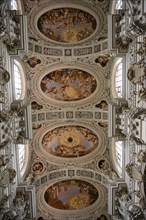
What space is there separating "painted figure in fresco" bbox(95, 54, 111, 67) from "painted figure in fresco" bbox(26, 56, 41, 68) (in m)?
3.74

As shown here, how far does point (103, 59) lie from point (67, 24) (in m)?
3.16

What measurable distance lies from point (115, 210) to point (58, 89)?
28.2ft

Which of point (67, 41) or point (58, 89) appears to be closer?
point (67, 41)

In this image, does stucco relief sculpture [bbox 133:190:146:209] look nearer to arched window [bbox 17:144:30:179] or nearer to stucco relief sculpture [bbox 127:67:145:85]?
stucco relief sculpture [bbox 127:67:145:85]

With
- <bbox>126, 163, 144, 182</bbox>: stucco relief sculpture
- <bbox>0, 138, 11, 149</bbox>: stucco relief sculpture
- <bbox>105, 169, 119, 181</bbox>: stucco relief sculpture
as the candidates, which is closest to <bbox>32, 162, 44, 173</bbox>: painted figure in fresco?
<bbox>105, 169, 119, 181</bbox>: stucco relief sculpture

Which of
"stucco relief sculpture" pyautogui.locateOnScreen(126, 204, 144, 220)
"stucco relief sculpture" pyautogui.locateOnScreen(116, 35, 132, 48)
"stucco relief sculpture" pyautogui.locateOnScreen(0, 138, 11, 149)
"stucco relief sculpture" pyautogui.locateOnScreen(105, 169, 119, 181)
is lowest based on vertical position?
"stucco relief sculpture" pyautogui.locateOnScreen(105, 169, 119, 181)

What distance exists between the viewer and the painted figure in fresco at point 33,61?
2042 cm

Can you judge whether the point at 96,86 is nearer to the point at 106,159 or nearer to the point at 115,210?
the point at 106,159

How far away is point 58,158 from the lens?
914 inches

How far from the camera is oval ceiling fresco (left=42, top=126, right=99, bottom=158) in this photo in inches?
902

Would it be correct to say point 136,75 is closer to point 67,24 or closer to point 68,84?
point 67,24

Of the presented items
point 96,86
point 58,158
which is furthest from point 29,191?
point 96,86

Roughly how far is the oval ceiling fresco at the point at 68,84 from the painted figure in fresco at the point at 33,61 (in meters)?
1.22

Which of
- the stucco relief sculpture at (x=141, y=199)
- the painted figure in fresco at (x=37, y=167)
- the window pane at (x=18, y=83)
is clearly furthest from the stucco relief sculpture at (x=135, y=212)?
the window pane at (x=18, y=83)
